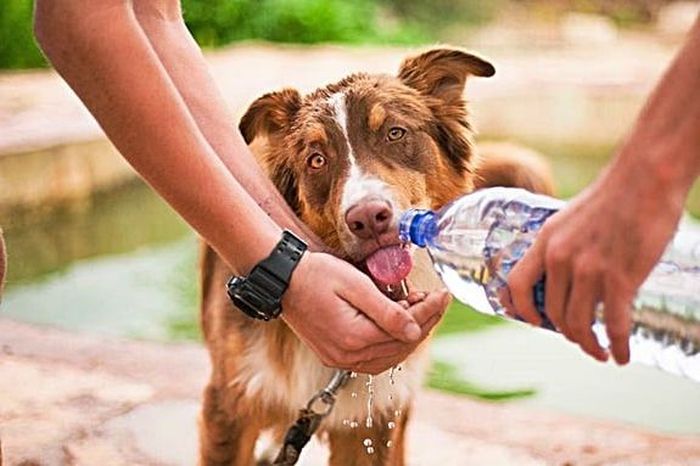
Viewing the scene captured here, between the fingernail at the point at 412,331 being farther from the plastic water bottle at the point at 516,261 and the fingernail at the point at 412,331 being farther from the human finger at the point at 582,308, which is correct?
the human finger at the point at 582,308

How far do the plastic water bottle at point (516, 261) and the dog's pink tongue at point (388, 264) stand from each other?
0.14ft

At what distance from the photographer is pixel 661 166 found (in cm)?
92

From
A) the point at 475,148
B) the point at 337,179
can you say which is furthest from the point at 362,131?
the point at 475,148

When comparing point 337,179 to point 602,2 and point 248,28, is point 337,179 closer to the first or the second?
point 248,28

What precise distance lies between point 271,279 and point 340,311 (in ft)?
0.29

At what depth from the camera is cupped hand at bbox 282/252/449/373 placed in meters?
1.46

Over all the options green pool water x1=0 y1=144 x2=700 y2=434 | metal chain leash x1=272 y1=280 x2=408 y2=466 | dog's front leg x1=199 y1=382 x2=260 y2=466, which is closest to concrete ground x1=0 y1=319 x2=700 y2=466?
dog's front leg x1=199 y1=382 x2=260 y2=466

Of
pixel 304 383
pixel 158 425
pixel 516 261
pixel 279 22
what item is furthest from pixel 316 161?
pixel 279 22

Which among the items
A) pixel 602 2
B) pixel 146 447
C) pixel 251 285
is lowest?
pixel 602 2

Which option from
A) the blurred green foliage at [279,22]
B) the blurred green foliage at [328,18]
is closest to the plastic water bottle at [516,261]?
the blurred green foliage at [328,18]

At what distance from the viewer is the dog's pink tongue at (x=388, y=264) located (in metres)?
1.71

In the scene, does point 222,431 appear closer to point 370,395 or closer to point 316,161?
point 370,395

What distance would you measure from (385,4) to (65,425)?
5695 mm

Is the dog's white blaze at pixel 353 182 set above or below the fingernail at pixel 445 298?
above
